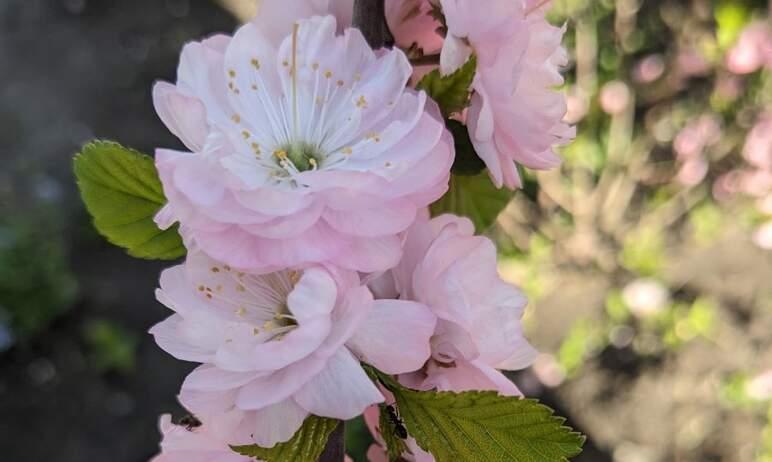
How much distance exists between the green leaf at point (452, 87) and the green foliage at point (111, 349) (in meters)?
2.18

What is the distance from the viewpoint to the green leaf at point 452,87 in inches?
17.4

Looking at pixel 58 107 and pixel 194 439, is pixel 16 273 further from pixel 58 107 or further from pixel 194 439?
pixel 194 439

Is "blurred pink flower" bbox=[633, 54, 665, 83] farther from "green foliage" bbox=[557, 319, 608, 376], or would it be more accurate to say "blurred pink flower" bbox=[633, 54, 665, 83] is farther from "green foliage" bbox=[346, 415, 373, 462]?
"green foliage" bbox=[346, 415, 373, 462]

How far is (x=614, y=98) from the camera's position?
2.22 meters

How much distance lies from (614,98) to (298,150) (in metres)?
1.85

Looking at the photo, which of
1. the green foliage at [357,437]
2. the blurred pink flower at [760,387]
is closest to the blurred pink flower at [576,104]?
the blurred pink flower at [760,387]

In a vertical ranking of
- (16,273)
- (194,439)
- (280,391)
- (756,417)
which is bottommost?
(756,417)

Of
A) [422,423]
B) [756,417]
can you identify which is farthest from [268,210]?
[756,417]

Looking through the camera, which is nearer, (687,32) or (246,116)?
(246,116)

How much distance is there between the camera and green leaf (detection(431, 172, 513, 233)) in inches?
24.3

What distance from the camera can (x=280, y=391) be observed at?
404 millimetres

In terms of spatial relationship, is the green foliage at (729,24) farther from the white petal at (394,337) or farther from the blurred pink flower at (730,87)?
the white petal at (394,337)

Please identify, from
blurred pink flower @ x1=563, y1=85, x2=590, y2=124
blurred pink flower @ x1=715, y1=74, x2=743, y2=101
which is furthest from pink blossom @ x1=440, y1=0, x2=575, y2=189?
blurred pink flower @ x1=715, y1=74, x2=743, y2=101

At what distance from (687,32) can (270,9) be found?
2232mm
